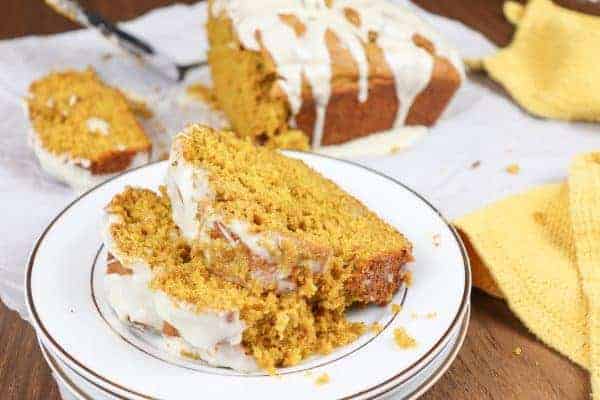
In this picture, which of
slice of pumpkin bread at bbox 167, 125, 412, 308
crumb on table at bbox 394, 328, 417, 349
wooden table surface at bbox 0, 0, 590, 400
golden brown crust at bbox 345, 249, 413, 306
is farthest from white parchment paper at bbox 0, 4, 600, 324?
crumb on table at bbox 394, 328, 417, 349

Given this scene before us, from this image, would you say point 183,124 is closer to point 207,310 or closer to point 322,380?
point 207,310

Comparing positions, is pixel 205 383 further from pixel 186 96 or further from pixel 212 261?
pixel 186 96

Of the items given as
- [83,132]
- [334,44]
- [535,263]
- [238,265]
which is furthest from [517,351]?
[83,132]

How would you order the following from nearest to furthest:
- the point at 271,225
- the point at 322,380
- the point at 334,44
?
1. the point at 322,380
2. the point at 271,225
3. the point at 334,44

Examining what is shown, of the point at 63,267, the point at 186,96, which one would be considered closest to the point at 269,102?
the point at 186,96

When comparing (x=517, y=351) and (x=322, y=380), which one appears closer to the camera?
(x=322, y=380)
